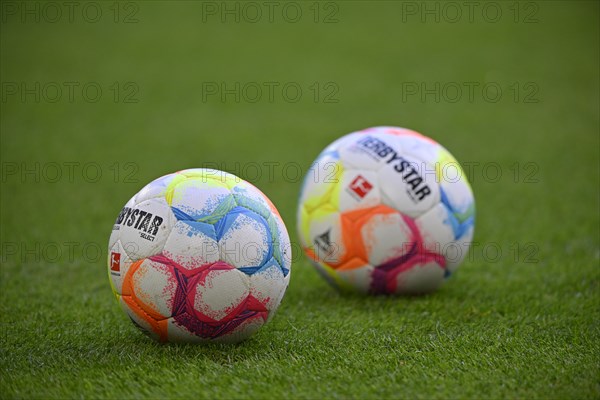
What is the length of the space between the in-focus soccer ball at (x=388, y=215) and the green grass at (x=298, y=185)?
244mm

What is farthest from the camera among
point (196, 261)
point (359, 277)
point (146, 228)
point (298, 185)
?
point (298, 185)

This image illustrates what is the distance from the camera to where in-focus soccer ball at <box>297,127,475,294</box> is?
5.22 meters

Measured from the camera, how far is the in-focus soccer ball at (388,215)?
522 centimetres

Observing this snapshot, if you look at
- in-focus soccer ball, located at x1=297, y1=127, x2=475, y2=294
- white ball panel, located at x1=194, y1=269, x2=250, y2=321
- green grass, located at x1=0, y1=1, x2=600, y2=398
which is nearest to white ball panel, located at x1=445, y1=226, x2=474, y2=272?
in-focus soccer ball, located at x1=297, y1=127, x2=475, y2=294

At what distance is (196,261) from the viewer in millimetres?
4066

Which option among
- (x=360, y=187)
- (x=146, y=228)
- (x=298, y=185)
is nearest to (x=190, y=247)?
(x=146, y=228)

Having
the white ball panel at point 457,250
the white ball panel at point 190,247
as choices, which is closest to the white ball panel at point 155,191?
the white ball panel at point 190,247

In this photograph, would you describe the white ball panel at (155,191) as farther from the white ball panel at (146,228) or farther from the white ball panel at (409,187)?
the white ball panel at (409,187)

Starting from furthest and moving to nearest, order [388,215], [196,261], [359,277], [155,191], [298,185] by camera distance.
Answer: [298,185]
[359,277]
[388,215]
[155,191]
[196,261]

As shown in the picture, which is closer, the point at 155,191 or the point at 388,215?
the point at 155,191

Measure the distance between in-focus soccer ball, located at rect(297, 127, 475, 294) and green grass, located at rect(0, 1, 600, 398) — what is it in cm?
24

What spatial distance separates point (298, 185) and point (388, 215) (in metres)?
4.51

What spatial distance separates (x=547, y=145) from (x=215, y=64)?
338 inches

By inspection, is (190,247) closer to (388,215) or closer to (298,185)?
(388,215)
